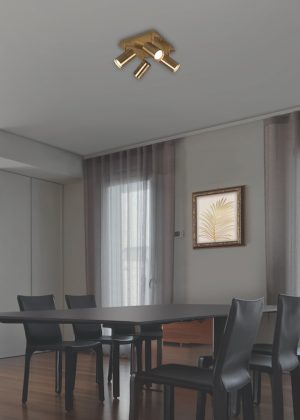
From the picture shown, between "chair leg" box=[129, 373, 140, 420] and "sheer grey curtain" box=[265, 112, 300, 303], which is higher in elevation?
"sheer grey curtain" box=[265, 112, 300, 303]

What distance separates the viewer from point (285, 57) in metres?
4.17

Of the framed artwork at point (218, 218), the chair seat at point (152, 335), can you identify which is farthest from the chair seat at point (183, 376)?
the framed artwork at point (218, 218)

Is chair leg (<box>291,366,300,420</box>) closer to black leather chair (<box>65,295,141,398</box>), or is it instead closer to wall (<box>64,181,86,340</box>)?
black leather chair (<box>65,295,141,398</box>)

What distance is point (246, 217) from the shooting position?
223 inches

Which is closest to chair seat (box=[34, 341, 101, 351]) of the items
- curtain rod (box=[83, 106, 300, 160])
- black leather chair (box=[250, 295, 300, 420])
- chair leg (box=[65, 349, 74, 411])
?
chair leg (box=[65, 349, 74, 411])

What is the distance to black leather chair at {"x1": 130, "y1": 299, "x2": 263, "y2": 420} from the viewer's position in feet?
6.90

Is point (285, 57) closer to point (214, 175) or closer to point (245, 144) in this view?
point (245, 144)

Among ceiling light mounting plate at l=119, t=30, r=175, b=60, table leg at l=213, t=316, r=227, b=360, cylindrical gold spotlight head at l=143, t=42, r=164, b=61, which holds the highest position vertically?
ceiling light mounting plate at l=119, t=30, r=175, b=60

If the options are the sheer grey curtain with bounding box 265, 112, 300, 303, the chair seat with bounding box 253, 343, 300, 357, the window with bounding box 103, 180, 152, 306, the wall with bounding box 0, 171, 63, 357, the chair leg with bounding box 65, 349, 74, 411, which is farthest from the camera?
the wall with bounding box 0, 171, 63, 357

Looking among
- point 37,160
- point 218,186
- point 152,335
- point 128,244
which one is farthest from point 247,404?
point 37,160

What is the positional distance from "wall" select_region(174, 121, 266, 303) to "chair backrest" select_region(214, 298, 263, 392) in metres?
3.25

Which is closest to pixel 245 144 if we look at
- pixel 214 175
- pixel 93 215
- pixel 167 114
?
pixel 214 175

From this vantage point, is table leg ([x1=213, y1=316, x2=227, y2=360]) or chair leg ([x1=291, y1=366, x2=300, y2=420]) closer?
chair leg ([x1=291, y1=366, x2=300, y2=420])

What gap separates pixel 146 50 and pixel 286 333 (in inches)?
87.8
